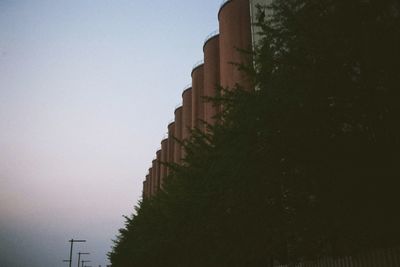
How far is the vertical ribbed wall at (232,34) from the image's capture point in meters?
33.1

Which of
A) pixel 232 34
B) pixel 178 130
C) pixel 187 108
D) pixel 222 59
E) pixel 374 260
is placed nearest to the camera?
pixel 374 260

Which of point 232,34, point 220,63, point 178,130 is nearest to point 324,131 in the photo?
point 232,34

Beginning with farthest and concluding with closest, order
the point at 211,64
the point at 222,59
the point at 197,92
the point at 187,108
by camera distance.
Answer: the point at 187,108, the point at 197,92, the point at 211,64, the point at 222,59

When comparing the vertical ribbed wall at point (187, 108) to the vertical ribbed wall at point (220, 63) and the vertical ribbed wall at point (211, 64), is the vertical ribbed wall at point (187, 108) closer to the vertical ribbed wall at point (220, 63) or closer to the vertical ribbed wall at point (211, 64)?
the vertical ribbed wall at point (220, 63)

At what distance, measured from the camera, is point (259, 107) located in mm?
9664

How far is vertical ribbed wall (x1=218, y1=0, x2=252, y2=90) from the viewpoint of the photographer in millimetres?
33094

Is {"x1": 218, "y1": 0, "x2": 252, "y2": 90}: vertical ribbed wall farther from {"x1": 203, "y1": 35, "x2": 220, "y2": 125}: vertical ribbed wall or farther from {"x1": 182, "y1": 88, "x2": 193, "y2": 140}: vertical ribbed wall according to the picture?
{"x1": 182, "y1": 88, "x2": 193, "y2": 140}: vertical ribbed wall

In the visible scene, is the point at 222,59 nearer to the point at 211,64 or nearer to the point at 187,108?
the point at 211,64

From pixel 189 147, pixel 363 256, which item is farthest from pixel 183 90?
pixel 363 256

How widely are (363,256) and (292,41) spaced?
6245mm

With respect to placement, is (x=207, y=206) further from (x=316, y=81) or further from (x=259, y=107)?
(x=316, y=81)

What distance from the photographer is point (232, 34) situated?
34281mm

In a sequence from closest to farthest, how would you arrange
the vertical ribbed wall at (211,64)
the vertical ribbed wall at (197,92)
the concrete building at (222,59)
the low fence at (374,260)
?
the low fence at (374,260), the concrete building at (222,59), the vertical ribbed wall at (211,64), the vertical ribbed wall at (197,92)

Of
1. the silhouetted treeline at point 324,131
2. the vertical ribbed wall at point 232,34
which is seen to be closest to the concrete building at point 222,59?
the vertical ribbed wall at point 232,34
